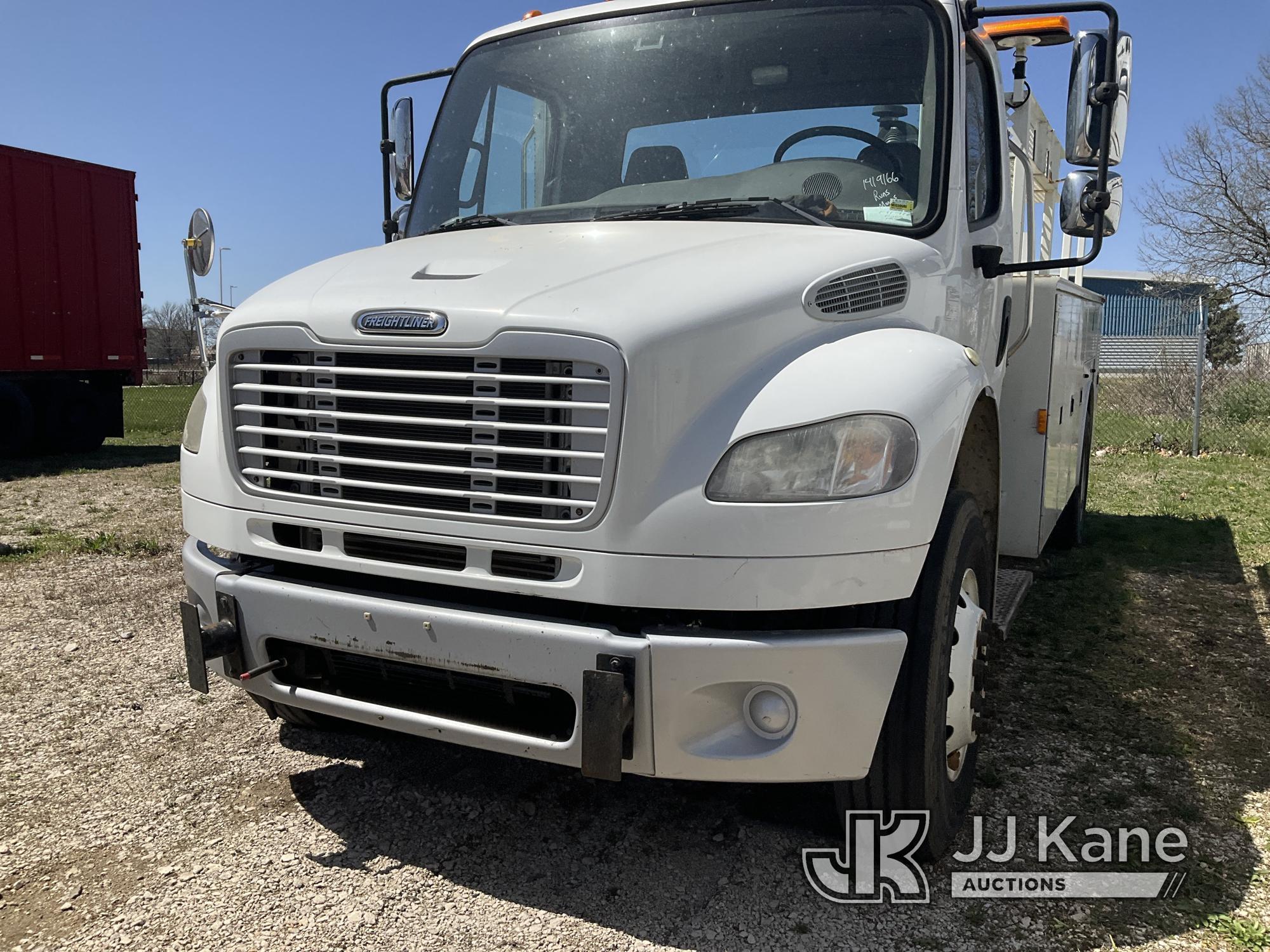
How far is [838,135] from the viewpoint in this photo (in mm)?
3543

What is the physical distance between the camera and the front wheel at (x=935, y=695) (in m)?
2.71

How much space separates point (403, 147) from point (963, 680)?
350 cm

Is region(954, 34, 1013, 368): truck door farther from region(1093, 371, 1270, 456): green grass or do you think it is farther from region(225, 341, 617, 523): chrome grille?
region(1093, 371, 1270, 456): green grass

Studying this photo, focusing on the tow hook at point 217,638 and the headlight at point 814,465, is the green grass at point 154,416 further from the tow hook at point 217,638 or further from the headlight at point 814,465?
the headlight at point 814,465

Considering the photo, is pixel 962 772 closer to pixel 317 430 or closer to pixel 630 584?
pixel 630 584

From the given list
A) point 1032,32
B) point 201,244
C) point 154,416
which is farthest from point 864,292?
point 154,416

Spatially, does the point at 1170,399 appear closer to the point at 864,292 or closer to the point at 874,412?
the point at 864,292

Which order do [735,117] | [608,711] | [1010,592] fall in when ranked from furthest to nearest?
[1010,592] → [735,117] → [608,711]

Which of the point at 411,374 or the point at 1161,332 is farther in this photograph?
the point at 1161,332

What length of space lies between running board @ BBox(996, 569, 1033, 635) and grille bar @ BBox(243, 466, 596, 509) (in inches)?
102

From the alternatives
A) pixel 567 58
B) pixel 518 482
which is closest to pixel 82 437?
pixel 567 58

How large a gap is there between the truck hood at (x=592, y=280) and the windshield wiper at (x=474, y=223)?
15.3 inches

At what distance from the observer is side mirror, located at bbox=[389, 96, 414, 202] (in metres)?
4.84

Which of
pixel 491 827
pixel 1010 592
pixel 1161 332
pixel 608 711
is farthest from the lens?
pixel 1161 332
